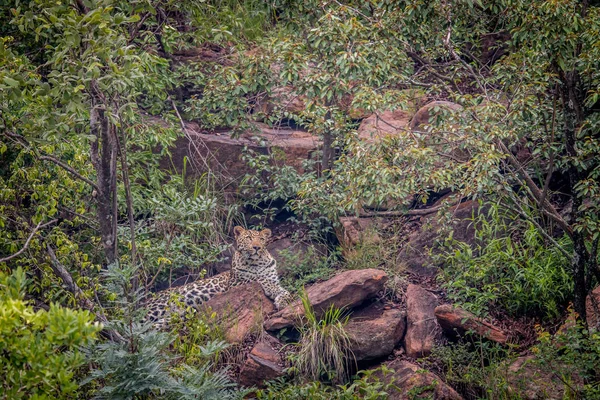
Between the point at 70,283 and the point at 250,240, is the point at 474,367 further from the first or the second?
the point at 70,283

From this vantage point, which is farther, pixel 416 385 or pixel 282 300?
pixel 282 300

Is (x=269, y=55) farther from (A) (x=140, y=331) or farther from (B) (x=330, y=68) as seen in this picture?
(A) (x=140, y=331)

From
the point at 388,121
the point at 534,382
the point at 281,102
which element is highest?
the point at 281,102

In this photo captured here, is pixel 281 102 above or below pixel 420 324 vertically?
above

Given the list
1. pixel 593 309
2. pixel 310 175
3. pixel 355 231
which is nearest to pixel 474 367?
pixel 593 309

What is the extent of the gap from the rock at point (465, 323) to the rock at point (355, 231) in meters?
1.99

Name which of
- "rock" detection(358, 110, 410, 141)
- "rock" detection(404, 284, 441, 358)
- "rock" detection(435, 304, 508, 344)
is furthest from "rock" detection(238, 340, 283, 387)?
"rock" detection(358, 110, 410, 141)

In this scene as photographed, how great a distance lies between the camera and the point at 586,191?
6844 millimetres

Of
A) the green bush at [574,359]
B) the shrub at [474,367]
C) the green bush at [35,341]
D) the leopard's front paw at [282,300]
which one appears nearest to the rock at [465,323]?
the shrub at [474,367]

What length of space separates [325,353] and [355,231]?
2368 mm

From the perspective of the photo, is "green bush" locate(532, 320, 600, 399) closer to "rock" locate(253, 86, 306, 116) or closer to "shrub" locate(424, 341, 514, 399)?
"shrub" locate(424, 341, 514, 399)

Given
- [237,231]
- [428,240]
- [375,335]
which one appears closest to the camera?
[375,335]

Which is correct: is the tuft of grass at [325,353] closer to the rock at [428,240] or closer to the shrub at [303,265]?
the shrub at [303,265]

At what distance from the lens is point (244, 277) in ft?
30.5
